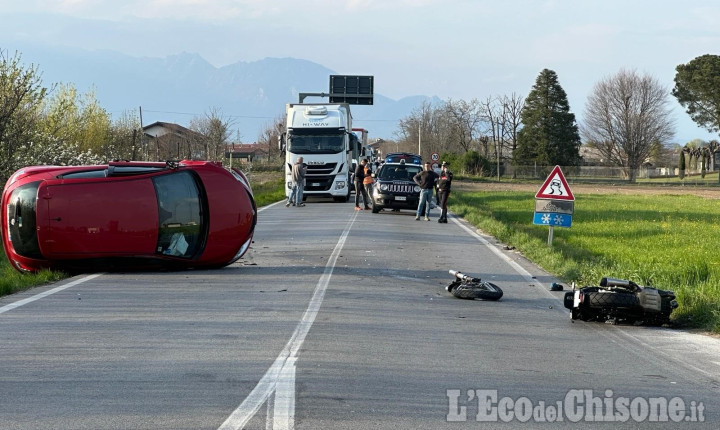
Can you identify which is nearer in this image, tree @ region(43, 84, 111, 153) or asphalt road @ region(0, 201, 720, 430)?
asphalt road @ region(0, 201, 720, 430)

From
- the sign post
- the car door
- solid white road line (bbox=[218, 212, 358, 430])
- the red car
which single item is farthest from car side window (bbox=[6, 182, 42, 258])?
the sign post

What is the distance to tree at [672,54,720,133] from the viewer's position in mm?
90312

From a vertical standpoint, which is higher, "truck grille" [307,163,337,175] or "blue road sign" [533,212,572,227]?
"truck grille" [307,163,337,175]

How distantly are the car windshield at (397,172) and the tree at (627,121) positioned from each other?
74151mm

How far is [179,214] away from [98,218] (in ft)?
3.75

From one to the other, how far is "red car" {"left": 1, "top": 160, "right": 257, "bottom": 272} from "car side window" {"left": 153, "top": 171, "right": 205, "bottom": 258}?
0.05ft

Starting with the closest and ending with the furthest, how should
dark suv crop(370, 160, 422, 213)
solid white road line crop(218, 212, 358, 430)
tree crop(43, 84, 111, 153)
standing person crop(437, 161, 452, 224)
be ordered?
solid white road line crop(218, 212, 358, 430)
standing person crop(437, 161, 452, 224)
dark suv crop(370, 160, 422, 213)
tree crop(43, 84, 111, 153)

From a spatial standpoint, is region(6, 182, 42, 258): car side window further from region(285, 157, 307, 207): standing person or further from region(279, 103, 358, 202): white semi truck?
region(279, 103, 358, 202): white semi truck

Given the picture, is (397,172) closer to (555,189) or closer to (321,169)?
(321,169)

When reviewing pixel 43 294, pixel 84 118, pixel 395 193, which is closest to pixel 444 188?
pixel 395 193

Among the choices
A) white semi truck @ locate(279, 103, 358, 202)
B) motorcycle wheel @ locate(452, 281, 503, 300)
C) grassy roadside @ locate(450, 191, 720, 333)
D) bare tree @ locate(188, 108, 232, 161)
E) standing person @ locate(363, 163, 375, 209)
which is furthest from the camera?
bare tree @ locate(188, 108, 232, 161)

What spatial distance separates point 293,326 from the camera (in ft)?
29.0

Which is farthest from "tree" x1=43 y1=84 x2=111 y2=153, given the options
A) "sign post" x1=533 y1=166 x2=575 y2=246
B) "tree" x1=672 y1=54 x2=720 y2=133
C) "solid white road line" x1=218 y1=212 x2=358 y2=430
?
"tree" x1=672 y1=54 x2=720 y2=133

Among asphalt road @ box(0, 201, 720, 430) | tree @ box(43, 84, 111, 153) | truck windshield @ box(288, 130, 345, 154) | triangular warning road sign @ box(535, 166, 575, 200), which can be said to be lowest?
asphalt road @ box(0, 201, 720, 430)
